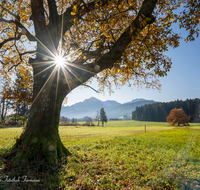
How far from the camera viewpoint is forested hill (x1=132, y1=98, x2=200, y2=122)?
284 ft

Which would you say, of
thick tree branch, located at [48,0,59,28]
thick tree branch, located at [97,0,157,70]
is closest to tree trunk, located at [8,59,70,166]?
thick tree branch, located at [48,0,59,28]

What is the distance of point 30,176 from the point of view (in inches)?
159

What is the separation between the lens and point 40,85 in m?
6.15

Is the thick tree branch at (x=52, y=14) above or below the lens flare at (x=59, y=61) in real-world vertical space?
above

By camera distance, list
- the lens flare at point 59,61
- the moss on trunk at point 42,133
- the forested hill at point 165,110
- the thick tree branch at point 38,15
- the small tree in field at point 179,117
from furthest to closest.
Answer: the forested hill at point 165,110
the small tree in field at point 179,117
the lens flare at point 59,61
the thick tree branch at point 38,15
the moss on trunk at point 42,133

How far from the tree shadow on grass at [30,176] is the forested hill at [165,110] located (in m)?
104

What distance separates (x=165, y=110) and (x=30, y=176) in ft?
367

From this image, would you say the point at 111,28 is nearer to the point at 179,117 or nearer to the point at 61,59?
the point at 61,59

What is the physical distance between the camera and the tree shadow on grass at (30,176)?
3584 mm

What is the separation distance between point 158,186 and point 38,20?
9658 millimetres

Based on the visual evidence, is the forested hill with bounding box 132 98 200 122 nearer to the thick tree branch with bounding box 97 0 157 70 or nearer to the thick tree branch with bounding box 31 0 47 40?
the thick tree branch with bounding box 97 0 157 70

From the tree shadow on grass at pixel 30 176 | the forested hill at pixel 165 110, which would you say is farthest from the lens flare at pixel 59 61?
the forested hill at pixel 165 110

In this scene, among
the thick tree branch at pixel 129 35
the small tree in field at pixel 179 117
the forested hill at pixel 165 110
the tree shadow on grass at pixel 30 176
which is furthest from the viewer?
the forested hill at pixel 165 110

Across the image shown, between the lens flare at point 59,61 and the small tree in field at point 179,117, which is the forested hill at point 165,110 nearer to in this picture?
the small tree in field at point 179,117
